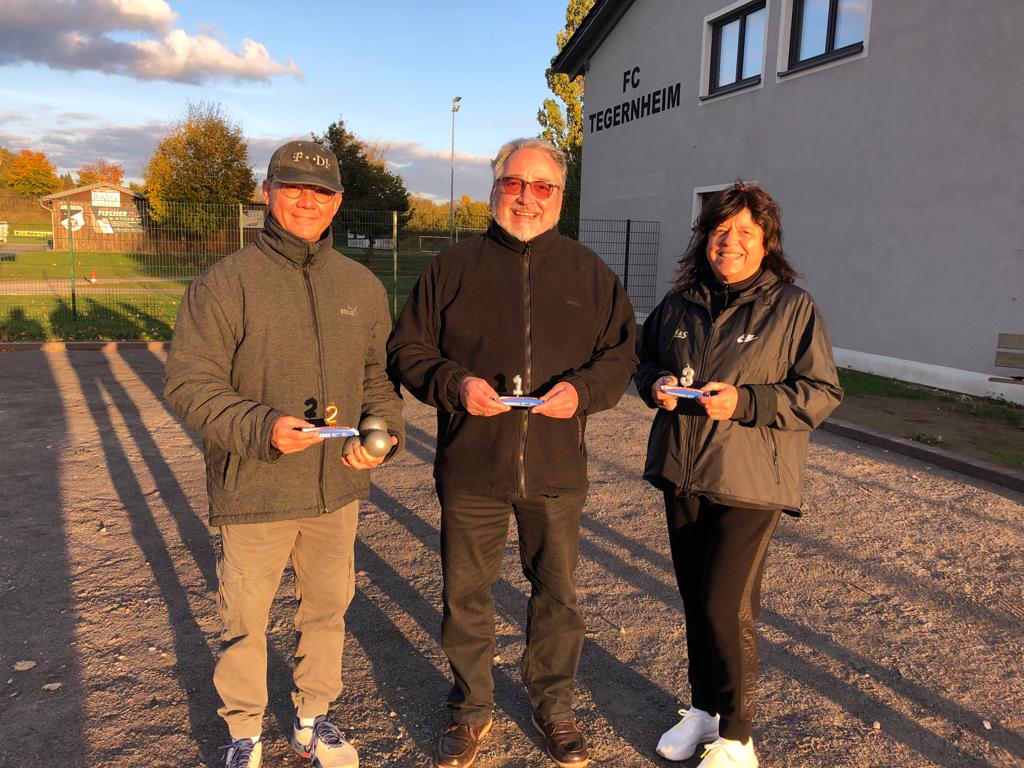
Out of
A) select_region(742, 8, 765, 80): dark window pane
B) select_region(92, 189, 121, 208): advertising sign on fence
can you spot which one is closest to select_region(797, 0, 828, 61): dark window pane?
select_region(742, 8, 765, 80): dark window pane

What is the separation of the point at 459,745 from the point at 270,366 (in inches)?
59.1

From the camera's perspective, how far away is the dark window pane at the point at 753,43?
12.8 m

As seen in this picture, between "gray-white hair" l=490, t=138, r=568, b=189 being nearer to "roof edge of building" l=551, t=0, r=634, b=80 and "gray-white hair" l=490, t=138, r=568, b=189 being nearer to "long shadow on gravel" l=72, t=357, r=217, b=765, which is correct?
"long shadow on gravel" l=72, t=357, r=217, b=765

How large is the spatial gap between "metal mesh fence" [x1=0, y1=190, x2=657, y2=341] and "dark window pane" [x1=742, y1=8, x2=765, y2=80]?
3.83 meters

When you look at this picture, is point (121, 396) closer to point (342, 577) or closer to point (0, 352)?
point (0, 352)

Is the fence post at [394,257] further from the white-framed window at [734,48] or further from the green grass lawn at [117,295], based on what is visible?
the white-framed window at [734,48]

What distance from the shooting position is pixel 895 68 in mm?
10086

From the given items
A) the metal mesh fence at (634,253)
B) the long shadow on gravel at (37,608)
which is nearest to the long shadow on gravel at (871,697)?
the long shadow on gravel at (37,608)

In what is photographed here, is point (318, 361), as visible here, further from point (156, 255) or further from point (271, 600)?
point (156, 255)

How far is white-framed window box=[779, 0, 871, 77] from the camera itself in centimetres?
1082

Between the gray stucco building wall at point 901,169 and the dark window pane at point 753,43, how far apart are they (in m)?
0.44

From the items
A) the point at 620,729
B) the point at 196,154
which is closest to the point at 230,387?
the point at 620,729

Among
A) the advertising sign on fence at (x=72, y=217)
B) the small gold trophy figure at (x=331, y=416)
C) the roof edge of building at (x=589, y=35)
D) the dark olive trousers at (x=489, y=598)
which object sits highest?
the roof edge of building at (x=589, y=35)

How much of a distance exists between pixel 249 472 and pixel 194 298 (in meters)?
0.57
